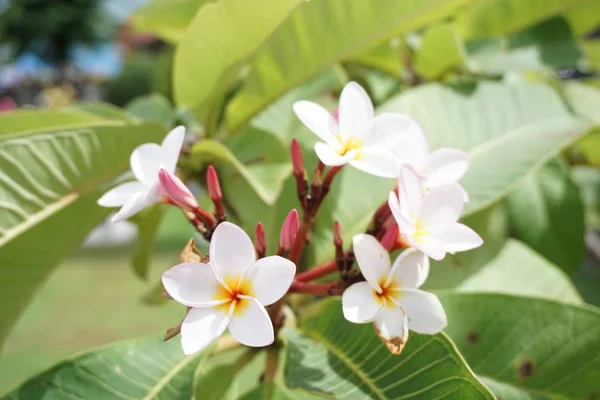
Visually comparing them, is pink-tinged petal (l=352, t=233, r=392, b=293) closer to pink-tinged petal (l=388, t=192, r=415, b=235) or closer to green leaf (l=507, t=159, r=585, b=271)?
pink-tinged petal (l=388, t=192, r=415, b=235)

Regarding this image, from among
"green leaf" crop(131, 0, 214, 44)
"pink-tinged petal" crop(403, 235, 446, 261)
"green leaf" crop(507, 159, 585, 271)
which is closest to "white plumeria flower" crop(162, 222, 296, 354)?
"pink-tinged petal" crop(403, 235, 446, 261)

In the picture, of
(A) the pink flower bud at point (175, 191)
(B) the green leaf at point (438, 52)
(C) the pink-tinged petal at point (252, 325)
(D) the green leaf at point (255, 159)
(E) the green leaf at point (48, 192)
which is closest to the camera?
(C) the pink-tinged petal at point (252, 325)

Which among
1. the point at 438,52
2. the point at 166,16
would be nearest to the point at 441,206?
the point at 438,52

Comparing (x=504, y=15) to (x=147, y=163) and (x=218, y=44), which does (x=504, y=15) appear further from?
(x=147, y=163)

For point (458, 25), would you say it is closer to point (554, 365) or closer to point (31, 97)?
point (554, 365)

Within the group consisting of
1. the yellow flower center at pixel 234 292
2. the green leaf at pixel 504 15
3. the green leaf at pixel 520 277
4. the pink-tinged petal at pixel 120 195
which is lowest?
the green leaf at pixel 520 277

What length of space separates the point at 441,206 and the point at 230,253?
0.18 m

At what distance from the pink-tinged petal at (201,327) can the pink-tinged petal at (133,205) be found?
0.38 ft

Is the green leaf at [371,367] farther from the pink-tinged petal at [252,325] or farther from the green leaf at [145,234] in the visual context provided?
the green leaf at [145,234]

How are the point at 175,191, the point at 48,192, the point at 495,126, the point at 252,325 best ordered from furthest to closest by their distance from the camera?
the point at 495,126 < the point at 48,192 < the point at 175,191 < the point at 252,325

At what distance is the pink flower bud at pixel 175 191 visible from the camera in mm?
505

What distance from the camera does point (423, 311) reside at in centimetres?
45

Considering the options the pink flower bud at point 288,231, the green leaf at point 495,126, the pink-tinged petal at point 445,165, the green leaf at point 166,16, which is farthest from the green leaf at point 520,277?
the green leaf at point 166,16

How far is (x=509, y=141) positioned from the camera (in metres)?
0.76
